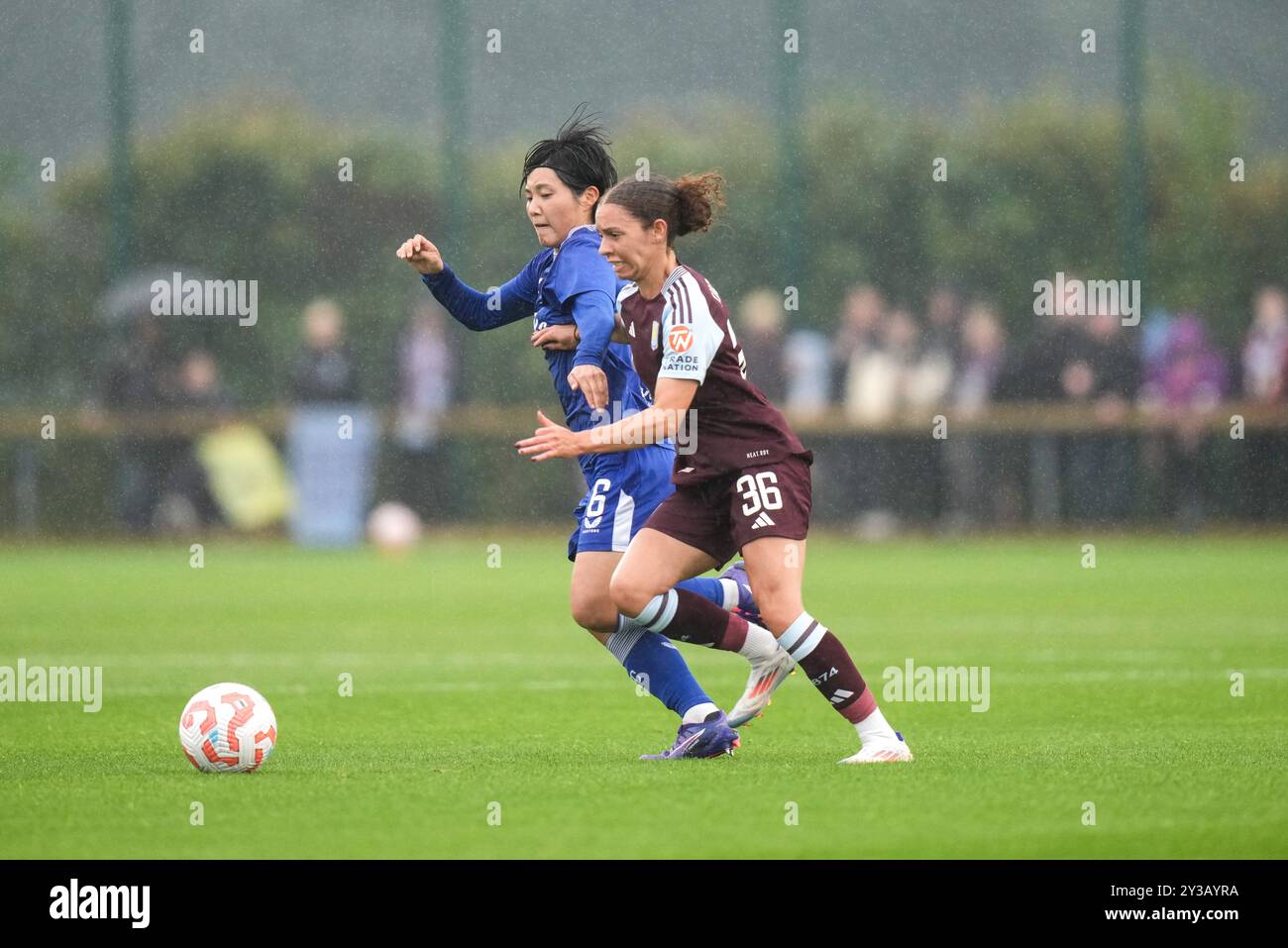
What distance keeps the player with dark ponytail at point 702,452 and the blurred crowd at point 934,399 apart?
13.2m

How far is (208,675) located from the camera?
997cm

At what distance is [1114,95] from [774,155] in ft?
12.2

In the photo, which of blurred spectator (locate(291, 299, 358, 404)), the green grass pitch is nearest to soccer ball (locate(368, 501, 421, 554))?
blurred spectator (locate(291, 299, 358, 404))

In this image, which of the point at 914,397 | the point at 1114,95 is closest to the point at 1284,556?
the point at 914,397

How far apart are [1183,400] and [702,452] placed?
14.6 metres

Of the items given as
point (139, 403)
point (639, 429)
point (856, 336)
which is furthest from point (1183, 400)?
point (639, 429)

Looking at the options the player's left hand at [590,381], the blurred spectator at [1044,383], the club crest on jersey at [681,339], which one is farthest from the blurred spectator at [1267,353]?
the club crest on jersey at [681,339]

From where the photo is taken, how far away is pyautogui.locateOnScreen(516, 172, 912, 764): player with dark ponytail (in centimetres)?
646

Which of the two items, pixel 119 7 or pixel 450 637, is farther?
pixel 119 7

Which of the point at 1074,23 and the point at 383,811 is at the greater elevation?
the point at 1074,23

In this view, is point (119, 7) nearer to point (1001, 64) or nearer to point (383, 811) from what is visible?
point (1001, 64)

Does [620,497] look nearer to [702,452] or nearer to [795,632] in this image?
[702,452]

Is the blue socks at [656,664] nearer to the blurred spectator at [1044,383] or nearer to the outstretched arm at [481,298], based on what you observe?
the outstretched arm at [481,298]

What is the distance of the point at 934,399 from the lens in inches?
808
